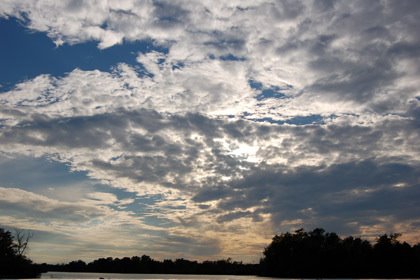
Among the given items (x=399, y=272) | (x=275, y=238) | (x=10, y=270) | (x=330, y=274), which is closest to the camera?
(x=10, y=270)

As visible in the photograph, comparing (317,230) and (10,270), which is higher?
(317,230)

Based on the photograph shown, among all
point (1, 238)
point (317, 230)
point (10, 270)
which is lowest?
point (10, 270)

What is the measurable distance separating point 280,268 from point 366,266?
3311cm

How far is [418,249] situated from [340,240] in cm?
2853

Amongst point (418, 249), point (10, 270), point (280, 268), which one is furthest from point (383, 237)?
point (10, 270)

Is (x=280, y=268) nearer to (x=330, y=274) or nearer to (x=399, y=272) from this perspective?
(x=330, y=274)

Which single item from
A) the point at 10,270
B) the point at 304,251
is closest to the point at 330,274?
the point at 304,251

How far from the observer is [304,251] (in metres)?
189

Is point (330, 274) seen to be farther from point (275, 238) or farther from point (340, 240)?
point (275, 238)

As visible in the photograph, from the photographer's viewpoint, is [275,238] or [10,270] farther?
[275,238]

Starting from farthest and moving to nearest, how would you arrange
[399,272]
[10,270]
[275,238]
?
[275,238] → [399,272] → [10,270]

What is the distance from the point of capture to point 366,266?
17850 cm

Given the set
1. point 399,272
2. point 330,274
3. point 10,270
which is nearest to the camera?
point 10,270

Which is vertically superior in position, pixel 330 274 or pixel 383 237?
pixel 383 237
